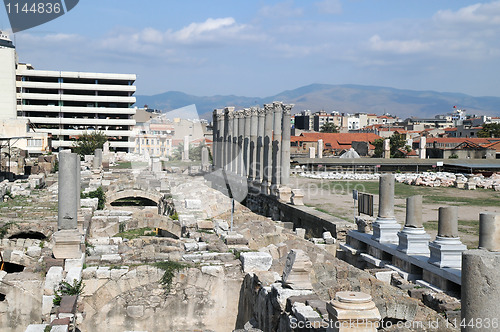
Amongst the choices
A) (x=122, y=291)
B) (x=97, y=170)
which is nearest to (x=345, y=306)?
(x=122, y=291)

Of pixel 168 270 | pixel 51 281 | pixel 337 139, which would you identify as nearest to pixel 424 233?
pixel 168 270

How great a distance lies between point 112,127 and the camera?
87750 millimetres

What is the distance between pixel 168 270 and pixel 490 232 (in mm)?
5376

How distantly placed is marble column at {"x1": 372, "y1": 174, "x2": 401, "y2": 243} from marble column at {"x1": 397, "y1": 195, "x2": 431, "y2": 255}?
1.13 metres

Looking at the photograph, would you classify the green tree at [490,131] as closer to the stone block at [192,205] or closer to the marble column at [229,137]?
the marble column at [229,137]

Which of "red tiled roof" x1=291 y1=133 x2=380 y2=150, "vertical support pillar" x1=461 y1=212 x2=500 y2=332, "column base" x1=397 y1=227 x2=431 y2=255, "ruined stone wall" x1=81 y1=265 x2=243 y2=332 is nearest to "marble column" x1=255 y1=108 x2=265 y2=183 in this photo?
"column base" x1=397 y1=227 x2=431 y2=255

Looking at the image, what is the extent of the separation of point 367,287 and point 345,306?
3.84 m

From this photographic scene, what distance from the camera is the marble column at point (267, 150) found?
3073 centimetres

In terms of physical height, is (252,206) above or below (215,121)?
below

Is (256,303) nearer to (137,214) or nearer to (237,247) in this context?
(237,247)

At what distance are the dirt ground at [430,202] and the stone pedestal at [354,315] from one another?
36.6 feet

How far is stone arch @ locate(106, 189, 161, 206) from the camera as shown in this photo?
2558 centimetres

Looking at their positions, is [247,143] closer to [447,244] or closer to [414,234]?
[414,234]

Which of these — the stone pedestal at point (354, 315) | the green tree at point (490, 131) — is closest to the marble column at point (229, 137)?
the stone pedestal at point (354, 315)
